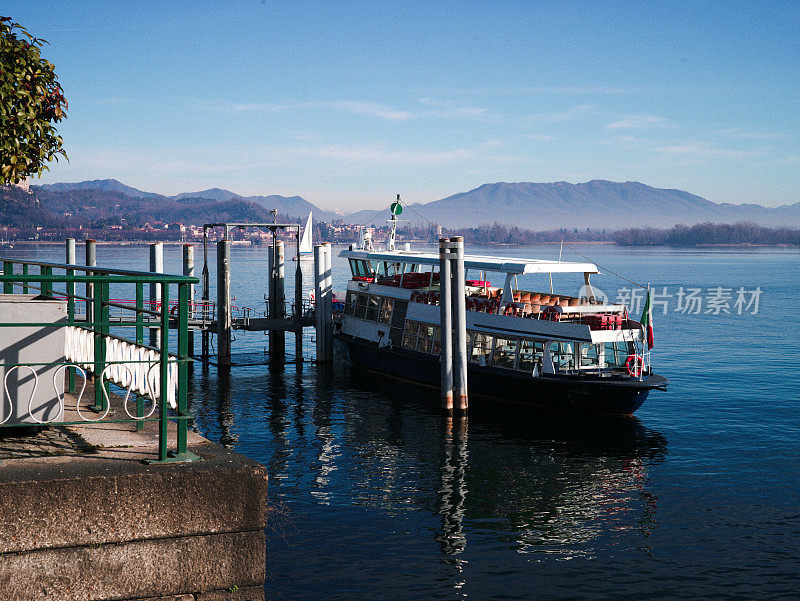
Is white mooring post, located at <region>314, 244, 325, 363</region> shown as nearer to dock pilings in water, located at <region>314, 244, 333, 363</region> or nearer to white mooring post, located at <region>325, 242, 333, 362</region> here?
dock pilings in water, located at <region>314, 244, 333, 363</region>

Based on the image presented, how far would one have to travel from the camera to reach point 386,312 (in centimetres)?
3728

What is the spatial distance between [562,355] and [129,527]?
79.7 ft

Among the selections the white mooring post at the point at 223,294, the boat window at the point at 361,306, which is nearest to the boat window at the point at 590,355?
the boat window at the point at 361,306

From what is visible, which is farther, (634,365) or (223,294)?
(223,294)

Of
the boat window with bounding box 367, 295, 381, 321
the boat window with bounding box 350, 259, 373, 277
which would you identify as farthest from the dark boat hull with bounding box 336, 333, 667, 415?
the boat window with bounding box 350, 259, 373, 277

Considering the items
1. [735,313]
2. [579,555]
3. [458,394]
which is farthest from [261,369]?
[735,313]

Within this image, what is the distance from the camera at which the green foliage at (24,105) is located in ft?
39.4

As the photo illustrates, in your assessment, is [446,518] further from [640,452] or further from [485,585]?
[640,452]

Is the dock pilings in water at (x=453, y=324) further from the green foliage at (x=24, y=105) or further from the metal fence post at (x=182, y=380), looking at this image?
the metal fence post at (x=182, y=380)

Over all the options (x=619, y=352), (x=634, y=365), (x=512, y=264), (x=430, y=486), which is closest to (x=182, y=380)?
(x=430, y=486)

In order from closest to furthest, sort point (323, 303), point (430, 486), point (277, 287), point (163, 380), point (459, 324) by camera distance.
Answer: point (163, 380), point (430, 486), point (459, 324), point (323, 303), point (277, 287)

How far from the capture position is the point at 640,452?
81.9 feet

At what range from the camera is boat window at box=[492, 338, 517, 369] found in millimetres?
30766

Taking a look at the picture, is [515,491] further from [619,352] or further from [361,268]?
[361,268]
